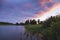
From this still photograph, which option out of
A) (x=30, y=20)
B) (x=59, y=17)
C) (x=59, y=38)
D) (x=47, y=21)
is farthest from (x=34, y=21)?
(x=59, y=38)

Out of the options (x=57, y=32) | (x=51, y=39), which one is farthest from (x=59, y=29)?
(x=51, y=39)

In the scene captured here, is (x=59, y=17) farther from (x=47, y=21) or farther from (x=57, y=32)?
(x=47, y=21)

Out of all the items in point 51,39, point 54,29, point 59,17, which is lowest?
point 51,39

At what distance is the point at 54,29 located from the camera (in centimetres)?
1456

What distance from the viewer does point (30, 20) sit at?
160 feet

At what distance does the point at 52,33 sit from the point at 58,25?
1130 mm

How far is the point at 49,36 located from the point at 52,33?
86 cm

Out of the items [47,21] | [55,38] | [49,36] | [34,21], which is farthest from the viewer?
[34,21]

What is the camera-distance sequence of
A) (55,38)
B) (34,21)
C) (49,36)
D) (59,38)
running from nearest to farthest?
(59,38) → (55,38) → (49,36) → (34,21)

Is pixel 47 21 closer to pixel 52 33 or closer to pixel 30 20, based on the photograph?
pixel 52 33

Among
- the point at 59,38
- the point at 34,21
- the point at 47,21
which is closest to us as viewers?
the point at 59,38

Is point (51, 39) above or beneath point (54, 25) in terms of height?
beneath

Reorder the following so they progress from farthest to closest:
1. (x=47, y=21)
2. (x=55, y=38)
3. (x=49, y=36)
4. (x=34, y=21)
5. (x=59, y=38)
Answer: (x=34, y=21) < (x=47, y=21) < (x=49, y=36) < (x=55, y=38) < (x=59, y=38)

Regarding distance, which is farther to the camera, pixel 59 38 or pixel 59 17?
pixel 59 17
